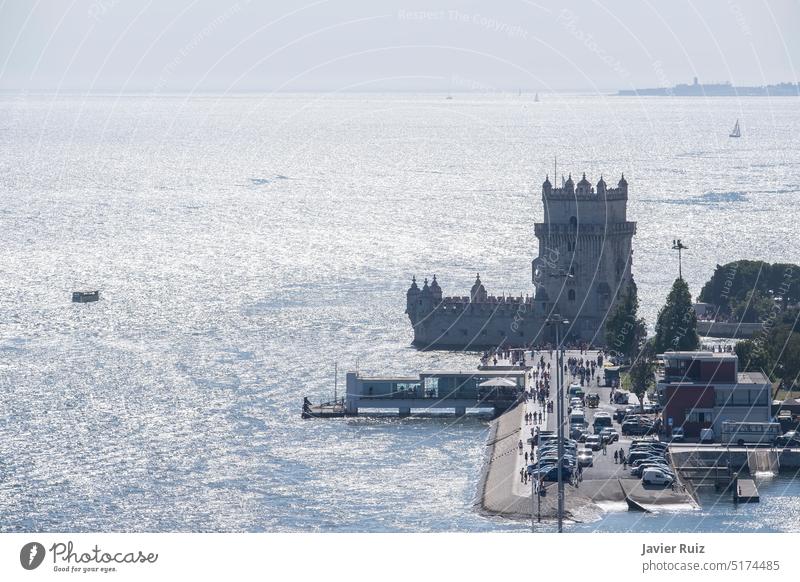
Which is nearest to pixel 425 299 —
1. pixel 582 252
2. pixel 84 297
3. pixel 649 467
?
pixel 582 252

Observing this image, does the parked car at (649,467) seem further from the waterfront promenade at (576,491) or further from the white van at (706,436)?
the white van at (706,436)

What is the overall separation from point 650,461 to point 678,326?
19.1 metres

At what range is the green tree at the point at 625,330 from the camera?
86312 millimetres

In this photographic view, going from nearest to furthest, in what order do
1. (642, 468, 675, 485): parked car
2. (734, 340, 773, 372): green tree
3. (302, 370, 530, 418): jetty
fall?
(642, 468, 675, 485): parked car → (734, 340, 773, 372): green tree → (302, 370, 530, 418): jetty

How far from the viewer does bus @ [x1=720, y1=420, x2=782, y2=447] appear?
6925 centimetres

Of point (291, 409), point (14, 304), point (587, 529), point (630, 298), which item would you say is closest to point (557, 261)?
point (630, 298)

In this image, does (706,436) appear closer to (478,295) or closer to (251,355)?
(251,355)

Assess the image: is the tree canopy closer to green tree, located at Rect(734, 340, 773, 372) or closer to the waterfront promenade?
green tree, located at Rect(734, 340, 773, 372)

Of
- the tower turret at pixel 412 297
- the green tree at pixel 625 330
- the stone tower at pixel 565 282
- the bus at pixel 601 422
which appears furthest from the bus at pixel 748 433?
the tower turret at pixel 412 297

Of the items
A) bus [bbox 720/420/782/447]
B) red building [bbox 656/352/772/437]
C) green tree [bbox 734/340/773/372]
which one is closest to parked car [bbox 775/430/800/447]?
bus [bbox 720/420/782/447]

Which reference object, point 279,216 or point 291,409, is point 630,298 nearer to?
point 291,409

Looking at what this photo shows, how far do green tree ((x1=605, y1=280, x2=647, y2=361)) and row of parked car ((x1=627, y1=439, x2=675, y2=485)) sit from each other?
699 inches

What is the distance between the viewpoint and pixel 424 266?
126 meters

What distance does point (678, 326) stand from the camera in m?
83.4
